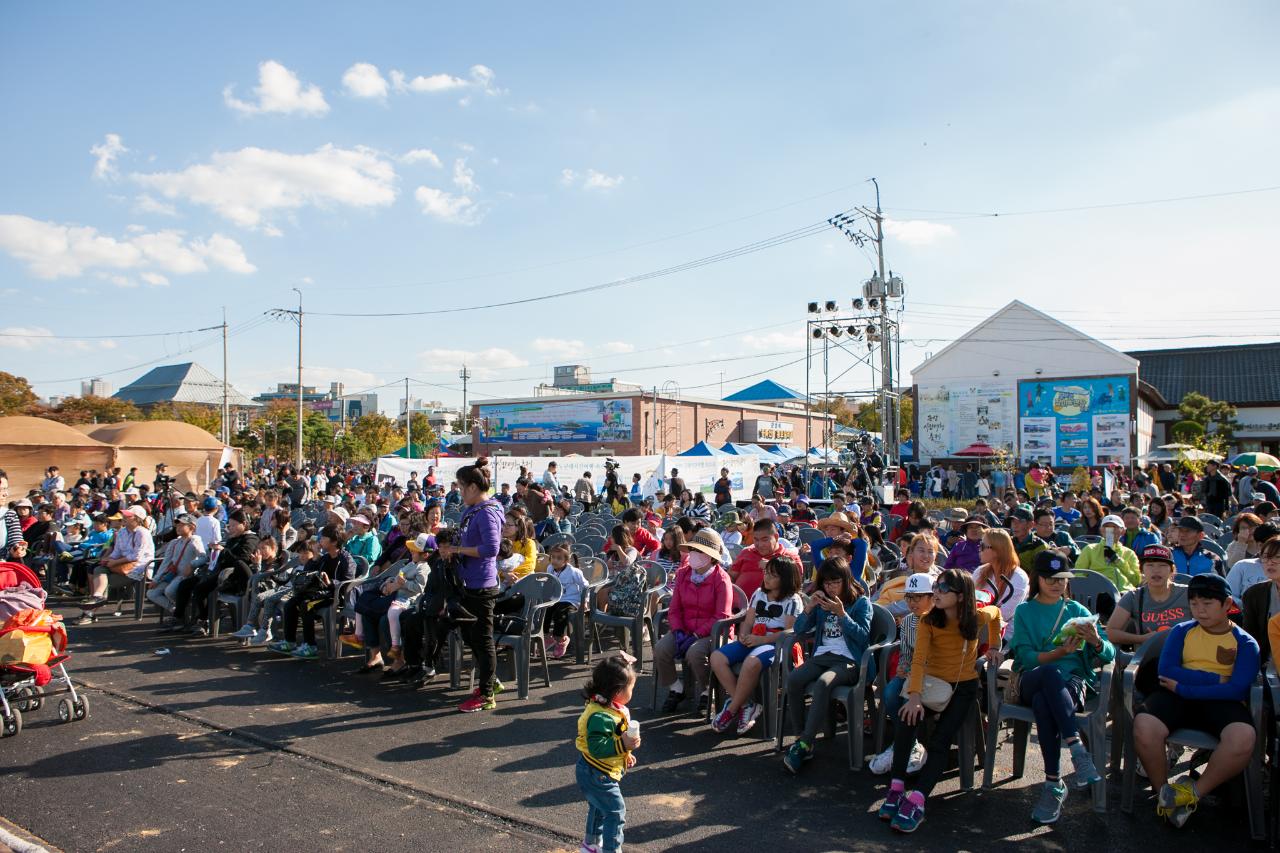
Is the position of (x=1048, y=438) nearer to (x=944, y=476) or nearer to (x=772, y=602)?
(x=944, y=476)

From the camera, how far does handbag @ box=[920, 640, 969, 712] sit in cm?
454

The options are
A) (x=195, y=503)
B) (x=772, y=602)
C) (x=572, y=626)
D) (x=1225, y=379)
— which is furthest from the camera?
(x=1225, y=379)

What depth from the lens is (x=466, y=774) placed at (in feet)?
16.5

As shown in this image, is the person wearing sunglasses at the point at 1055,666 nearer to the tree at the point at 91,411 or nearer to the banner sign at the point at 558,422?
the banner sign at the point at 558,422

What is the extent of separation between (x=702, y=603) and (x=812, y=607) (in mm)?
1048

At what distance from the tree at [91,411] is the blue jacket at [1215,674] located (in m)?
61.1

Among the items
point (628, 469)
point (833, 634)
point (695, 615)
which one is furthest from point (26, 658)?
point (628, 469)

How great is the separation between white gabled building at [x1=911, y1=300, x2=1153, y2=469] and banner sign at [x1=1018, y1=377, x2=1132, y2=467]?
0.04 m

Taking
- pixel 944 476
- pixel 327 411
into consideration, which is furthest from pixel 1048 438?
pixel 327 411

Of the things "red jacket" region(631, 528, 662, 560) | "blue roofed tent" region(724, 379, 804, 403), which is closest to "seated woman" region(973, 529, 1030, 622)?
"red jacket" region(631, 528, 662, 560)

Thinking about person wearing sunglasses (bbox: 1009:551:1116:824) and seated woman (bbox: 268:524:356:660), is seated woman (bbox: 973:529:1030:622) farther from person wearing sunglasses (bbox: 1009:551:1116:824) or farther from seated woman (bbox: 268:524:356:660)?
seated woman (bbox: 268:524:356:660)

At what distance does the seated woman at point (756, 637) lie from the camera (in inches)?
229

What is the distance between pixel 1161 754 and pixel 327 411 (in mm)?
104808

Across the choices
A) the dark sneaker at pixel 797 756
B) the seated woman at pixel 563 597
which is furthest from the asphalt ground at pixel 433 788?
the seated woman at pixel 563 597
